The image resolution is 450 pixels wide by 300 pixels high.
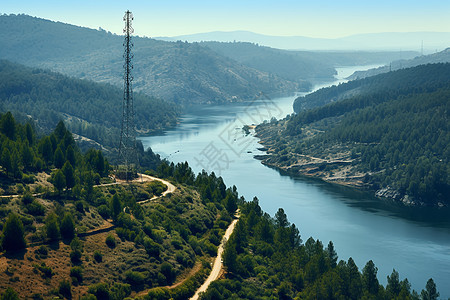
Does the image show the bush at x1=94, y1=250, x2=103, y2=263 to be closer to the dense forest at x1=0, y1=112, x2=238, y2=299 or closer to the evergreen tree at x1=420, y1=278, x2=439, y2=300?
the dense forest at x1=0, y1=112, x2=238, y2=299

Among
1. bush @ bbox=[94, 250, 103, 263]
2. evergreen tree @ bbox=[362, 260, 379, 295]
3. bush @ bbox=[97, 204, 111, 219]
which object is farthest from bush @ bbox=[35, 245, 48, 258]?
evergreen tree @ bbox=[362, 260, 379, 295]

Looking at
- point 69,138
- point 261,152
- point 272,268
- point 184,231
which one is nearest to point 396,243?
point 272,268

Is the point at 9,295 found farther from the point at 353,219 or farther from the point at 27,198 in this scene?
the point at 353,219

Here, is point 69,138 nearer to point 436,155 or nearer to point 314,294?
point 314,294

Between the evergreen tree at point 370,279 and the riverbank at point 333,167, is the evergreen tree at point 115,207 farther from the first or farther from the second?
the riverbank at point 333,167

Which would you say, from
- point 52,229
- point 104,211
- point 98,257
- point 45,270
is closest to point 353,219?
point 104,211
